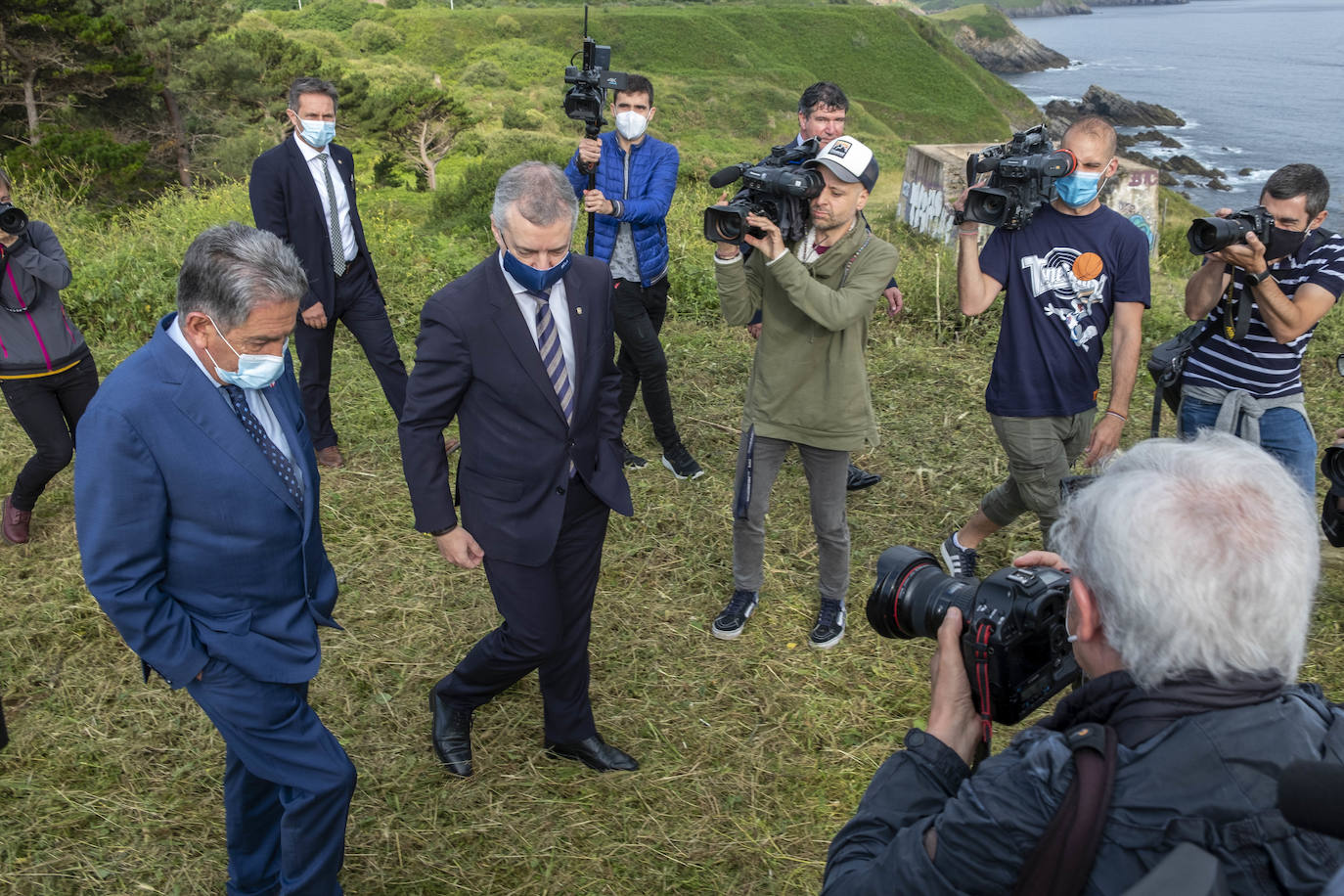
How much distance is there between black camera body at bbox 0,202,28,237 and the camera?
4.18m

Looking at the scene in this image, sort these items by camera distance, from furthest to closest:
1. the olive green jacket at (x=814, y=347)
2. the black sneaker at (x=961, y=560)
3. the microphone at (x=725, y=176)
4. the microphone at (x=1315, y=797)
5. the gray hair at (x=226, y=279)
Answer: the black sneaker at (x=961, y=560) → the microphone at (x=725, y=176) → the olive green jacket at (x=814, y=347) → the gray hair at (x=226, y=279) → the microphone at (x=1315, y=797)

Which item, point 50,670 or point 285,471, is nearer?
point 285,471

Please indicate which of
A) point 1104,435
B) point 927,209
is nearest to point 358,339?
point 1104,435

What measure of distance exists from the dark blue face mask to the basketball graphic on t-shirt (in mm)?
2098

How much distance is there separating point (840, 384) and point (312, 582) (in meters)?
2.07

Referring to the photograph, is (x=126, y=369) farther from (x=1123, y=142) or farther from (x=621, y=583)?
(x=1123, y=142)

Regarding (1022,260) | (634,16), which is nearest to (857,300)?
(1022,260)

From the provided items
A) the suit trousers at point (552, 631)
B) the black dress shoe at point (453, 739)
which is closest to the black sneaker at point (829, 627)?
the suit trousers at point (552, 631)

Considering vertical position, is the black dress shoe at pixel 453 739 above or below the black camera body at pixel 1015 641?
below

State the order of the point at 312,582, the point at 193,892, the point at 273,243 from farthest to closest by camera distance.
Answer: the point at 193,892 → the point at 312,582 → the point at 273,243

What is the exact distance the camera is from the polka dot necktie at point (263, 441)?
2.48m

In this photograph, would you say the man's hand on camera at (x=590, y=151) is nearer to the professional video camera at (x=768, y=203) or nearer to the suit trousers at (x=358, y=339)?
the suit trousers at (x=358, y=339)

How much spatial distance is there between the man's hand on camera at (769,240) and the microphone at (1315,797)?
272cm

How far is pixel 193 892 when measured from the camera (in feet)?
9.91
